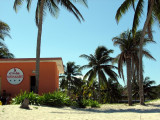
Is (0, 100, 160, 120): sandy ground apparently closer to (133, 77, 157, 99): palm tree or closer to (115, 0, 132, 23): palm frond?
(115, 0, 132, 23): palm frond

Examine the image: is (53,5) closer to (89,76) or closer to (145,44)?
(145,44)

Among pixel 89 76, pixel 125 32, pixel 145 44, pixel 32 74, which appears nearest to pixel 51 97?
pixel 32 74

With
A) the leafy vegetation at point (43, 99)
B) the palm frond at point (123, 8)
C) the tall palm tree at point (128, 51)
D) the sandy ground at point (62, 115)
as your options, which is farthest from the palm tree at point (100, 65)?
the sandy ground at point (62, 115)

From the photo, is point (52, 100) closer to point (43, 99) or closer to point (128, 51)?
point (43, 99)

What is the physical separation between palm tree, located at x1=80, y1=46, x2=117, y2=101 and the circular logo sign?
1516 cm

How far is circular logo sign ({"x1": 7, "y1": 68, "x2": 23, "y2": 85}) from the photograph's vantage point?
1597 centimetres

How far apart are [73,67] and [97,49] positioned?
10298mm

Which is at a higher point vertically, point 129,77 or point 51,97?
point 129,77

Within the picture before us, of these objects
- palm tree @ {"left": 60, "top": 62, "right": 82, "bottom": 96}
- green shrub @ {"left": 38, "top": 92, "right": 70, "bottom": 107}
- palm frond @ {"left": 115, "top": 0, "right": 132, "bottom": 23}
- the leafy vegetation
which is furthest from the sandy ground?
palm tree @ {"left": 60, "top": 62, "right": 82, "bottom": 96}

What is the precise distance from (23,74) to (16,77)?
2.09ft

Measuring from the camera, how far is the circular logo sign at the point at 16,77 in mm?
15972

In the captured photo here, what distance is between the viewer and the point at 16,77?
16156 mm

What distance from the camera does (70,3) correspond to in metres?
14.7

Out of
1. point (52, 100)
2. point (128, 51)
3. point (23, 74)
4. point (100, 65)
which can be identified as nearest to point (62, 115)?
point (52, 100)
